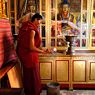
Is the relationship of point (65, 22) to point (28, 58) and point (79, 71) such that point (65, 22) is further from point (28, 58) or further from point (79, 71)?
point (28, 58)

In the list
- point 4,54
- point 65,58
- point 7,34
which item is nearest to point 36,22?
point 7,34

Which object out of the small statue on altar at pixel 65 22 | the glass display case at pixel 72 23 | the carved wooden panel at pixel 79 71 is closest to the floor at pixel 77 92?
the carved wooden panel at pixel 79 71

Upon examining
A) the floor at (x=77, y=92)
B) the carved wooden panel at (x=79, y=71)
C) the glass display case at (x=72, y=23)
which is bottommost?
the floor at (x=77, y=92)

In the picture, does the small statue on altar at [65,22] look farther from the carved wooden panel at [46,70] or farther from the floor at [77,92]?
the floor at [77,92]

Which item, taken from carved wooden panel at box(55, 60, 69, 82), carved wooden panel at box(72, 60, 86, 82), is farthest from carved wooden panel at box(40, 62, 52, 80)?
carved wooden panel at box(72, 60, 86, 82)

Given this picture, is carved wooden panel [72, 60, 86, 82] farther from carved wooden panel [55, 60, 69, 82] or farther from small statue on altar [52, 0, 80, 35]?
small statue on altar [52, 0, 80, 35]

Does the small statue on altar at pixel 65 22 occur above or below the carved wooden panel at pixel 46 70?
above

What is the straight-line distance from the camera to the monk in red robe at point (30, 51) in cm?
313

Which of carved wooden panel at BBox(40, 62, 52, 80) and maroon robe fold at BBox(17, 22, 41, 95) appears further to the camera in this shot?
carved wooden panel at BBox(40, 62, 52, 80)

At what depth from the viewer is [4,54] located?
2828 millimetres

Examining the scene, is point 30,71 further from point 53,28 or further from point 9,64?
point 53,28

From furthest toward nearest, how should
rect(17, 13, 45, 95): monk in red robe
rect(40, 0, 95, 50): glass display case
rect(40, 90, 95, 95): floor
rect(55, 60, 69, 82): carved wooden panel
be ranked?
rect(40, 0, 95, 50): glass display case
rect(55, 60, 69, 82): carved wooden panel
rect(40, 90, 95, 95): floor
rect(17, 13, 45, 95): monk in red robe

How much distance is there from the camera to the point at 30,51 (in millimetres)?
3201

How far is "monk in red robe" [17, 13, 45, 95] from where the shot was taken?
10.3 feet
